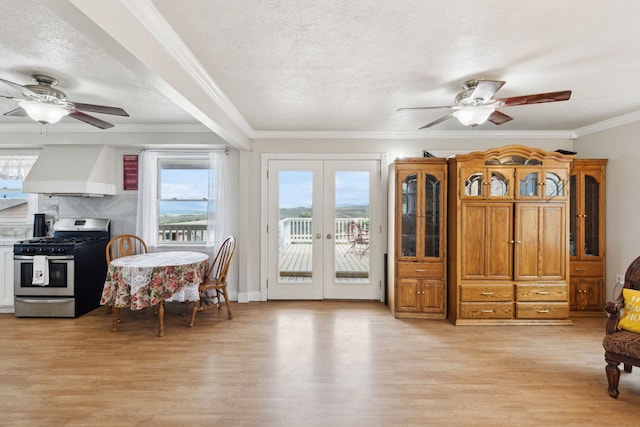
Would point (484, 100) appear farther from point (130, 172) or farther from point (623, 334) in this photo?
point (130, 172)

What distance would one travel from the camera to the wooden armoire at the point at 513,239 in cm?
367

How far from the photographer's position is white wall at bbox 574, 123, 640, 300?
3.63m

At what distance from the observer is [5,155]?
448 centimetres

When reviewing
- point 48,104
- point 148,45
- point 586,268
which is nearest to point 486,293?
point 586,268

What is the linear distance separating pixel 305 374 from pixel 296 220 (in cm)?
234

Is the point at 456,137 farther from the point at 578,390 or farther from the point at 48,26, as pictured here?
the point at 48,26

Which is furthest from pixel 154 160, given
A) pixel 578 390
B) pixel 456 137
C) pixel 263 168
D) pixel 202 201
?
pixel 578 390

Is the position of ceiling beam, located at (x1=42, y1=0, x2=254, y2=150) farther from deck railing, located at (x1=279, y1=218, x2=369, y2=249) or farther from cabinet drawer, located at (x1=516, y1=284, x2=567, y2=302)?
cabinet drawer, located at (x1=516, y1=284, x2=567, y2=302)

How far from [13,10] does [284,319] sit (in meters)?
3.43

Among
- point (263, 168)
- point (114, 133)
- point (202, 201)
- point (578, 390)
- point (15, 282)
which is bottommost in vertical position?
point (578, 390)

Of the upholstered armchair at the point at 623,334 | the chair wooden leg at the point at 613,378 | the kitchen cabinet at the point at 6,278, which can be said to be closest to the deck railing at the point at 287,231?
the kitchen cabinet at the point at 6,278

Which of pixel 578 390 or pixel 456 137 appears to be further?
pixel 456 137

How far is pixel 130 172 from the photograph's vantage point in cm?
452

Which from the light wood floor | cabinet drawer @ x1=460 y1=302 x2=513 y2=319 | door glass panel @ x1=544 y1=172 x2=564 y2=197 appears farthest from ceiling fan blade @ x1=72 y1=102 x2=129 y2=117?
door glass panel @ x1=544 y1=172 x2=564 y2=197
